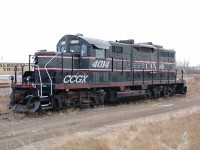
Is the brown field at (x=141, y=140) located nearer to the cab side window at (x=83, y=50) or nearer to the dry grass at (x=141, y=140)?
the dry grass at (x=141, y=140)

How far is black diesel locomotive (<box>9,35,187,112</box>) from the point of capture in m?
15.0

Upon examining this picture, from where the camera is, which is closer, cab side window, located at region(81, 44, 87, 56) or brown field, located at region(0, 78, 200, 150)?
brown field, located at region(0, 78, 200, 150)

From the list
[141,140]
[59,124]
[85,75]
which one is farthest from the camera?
[85,75]

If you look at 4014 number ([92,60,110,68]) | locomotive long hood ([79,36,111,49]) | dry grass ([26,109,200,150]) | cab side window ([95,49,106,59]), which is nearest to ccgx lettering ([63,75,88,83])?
4014 number ([92,60,110,68])

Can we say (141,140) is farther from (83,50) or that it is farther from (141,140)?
(83,50)

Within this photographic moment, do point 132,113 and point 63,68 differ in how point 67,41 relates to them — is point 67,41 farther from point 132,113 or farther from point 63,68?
point 132,113

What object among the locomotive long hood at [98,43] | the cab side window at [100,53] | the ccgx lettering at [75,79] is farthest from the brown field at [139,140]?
the cab side window at [100,53]

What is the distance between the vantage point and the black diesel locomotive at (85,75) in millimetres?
15016

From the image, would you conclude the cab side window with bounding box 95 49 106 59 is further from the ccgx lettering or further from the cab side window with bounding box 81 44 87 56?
the ccgx lettering

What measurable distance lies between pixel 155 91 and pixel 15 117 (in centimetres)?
1184

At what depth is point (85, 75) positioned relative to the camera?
55.2ft

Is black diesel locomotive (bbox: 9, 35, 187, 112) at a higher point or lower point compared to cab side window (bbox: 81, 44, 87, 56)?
lower

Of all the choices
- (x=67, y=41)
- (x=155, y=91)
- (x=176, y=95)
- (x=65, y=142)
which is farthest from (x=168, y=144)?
(x=176, y=95)

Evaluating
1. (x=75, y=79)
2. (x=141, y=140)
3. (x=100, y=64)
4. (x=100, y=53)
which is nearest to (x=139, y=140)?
(x=141, y=140)
